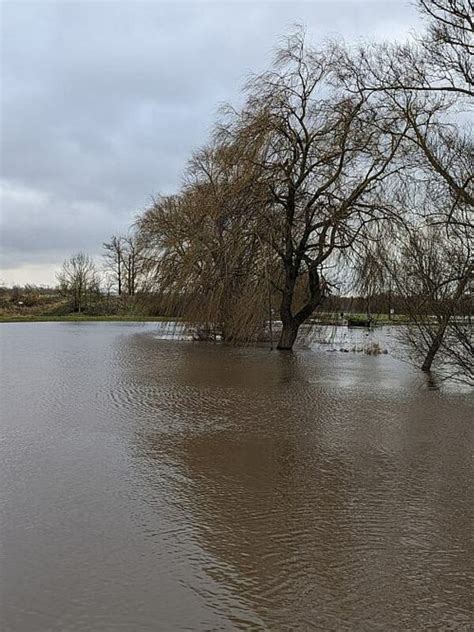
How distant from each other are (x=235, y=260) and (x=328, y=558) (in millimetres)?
13608

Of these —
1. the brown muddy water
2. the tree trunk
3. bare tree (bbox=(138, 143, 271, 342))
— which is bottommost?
the brown muddy water

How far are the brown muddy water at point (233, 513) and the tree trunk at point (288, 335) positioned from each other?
8.86 m

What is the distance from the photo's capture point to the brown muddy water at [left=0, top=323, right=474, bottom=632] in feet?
9.89

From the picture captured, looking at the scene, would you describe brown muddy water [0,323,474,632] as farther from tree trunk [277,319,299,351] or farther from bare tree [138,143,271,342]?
tree trunk [277,319,299,351]

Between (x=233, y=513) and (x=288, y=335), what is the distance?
13.9 metres

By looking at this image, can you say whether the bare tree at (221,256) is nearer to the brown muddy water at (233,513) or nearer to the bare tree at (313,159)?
the bare tree at (313,159)

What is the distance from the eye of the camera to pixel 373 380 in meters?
11.8

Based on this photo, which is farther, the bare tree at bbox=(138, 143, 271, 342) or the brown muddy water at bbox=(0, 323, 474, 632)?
the bare tree at bbox=(138, 143, 271, 342)

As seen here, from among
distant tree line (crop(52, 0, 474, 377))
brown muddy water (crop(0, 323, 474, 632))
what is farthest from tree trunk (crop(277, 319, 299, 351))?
brown muddy water (crop(0, 323, 474, 632))

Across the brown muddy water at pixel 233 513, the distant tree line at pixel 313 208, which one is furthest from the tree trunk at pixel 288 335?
the brown muddy water at pixel 233 513

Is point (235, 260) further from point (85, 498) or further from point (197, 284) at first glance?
point (85, 498)

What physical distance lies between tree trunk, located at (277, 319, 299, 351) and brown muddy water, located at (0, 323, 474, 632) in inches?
Result: 349

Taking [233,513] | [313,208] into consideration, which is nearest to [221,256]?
[313,208]

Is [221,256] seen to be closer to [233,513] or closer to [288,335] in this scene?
[288,335]
